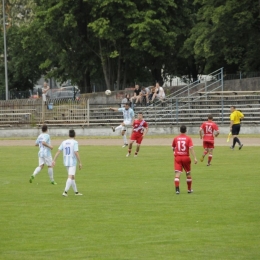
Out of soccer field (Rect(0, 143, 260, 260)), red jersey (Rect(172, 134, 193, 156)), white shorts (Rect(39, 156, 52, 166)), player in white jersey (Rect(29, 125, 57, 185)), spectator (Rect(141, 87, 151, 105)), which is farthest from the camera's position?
spectator (Rect(141, 87, 151, 105))

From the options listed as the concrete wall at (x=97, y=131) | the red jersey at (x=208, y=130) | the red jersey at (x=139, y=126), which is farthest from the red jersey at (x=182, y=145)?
the concrete wall at (x=97, y=131)

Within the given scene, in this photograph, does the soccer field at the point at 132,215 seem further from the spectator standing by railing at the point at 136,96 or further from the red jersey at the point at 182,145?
the spectator standing by railing at the point at 136,96

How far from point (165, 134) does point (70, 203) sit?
3150 cm

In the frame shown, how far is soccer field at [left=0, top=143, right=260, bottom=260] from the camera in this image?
44.7ft

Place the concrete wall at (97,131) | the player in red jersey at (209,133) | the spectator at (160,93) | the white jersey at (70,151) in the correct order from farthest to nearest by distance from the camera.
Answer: the spectator at (160,93) < the concrete wall at (97,131) < the player in red jersey at (209,133) < the white jersey at (70,151)

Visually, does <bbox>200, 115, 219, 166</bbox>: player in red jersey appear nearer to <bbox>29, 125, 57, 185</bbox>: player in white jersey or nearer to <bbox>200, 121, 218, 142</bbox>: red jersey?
<bbox>200, 121, 218, 142</bbox>: red jersey

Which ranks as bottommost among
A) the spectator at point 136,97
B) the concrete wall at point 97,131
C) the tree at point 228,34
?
the concrete wall at point 97,131

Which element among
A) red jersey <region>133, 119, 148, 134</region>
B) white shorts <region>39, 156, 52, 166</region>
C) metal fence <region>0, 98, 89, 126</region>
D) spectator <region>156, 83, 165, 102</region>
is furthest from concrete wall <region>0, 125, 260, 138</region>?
white shorts <region>39, 156, 52, 166</region>

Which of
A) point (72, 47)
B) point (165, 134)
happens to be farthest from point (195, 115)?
point (72, 47)

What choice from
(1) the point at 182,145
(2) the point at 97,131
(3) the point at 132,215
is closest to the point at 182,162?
(1) the point at 182,145

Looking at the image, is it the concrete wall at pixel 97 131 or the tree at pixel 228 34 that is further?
the tree at pixel 228 34

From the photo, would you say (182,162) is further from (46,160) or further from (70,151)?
(46,160)

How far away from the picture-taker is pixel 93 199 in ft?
67.5

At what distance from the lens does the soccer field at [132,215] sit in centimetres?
1361
